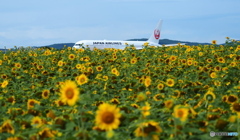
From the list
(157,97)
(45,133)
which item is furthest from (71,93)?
(157,97)

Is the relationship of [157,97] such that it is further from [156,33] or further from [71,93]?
[156,33]

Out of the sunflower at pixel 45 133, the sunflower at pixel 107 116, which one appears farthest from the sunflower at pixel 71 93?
the sunflower at pixel 107 116

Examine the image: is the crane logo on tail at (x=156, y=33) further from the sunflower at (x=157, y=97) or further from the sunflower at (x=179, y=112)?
the sunflower at (x=179, y=112)

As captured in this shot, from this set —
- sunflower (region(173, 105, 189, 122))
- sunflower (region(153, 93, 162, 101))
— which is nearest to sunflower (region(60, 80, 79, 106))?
sunflower (region(173, 105, 189, 122))

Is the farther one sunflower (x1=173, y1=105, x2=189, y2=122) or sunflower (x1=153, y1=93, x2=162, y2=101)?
sunflower (x1=153, y1=93, x2=162, y2=101)

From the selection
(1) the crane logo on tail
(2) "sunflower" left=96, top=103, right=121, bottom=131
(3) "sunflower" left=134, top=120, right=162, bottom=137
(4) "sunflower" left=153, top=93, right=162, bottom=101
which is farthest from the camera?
(1) the crane logo on tail

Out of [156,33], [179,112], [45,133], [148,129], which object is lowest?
[45,133]

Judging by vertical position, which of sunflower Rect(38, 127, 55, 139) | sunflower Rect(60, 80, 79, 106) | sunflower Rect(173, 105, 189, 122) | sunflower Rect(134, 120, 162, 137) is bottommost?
sunflower Rect(38, 127, 55, 139)

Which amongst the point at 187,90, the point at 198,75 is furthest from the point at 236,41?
the point at 187,90

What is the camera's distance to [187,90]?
775cm

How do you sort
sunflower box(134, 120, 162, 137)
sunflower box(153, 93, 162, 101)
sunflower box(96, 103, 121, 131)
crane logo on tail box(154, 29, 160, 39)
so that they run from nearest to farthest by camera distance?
sunflower box(96, 103, 121, 131) < sunflower box(134, 120, 162, 137) < sunflower box(153, 93, 162, 101) < crane logo on tail box(154, 29, 160, 39)

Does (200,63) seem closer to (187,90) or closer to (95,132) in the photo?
(187,90)

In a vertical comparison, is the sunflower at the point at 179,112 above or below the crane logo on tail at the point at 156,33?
below

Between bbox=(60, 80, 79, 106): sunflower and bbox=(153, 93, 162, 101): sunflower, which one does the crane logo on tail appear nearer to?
bbox=(153, 93, 162, 101): sunflower
